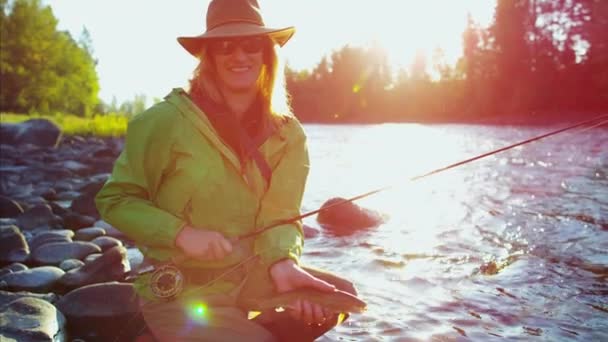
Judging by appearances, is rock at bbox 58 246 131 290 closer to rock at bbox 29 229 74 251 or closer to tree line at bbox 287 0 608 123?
rock at bbox 29 229 74 251

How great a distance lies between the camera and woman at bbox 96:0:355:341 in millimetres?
2605

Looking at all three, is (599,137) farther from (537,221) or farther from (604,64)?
(604,64)

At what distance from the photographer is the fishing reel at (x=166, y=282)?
259 cm

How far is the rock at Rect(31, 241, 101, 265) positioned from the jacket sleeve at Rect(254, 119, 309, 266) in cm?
327

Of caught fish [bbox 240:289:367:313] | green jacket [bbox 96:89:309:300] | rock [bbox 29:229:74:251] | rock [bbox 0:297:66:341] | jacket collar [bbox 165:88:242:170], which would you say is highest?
jacket collar [bbox 165:88:242:170]

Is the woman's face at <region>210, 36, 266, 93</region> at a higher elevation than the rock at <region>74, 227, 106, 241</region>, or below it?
higher

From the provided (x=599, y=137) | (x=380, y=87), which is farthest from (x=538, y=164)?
(x=380, y=87)

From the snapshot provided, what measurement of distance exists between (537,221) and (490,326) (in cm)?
374

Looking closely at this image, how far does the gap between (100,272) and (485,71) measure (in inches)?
2097

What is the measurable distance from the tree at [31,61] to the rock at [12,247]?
1514 inches

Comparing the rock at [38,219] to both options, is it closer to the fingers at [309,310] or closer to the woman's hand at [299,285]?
the woman's hand at [299,285]

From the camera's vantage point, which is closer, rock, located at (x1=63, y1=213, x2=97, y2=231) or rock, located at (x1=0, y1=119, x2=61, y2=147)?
rock, located at (x1=63, y1=213, x2=97, y2=231)

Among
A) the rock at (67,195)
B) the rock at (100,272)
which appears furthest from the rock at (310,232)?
the rock at (67,195)

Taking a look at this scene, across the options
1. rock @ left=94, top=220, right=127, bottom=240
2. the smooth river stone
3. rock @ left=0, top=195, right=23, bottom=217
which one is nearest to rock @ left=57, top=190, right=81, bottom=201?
rock @ left=0, top=195, right=23, bottom=217
